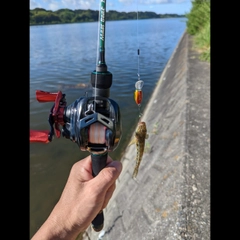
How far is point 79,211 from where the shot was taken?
52.1 inches

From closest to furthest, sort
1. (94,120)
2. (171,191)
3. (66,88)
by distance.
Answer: (94,120) → (171,191) → (66,88)

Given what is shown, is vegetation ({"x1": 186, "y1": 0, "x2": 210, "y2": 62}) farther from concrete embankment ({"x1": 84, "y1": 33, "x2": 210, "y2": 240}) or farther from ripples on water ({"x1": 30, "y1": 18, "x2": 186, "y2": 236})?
concrete embankment ({"x1": 84, "y1": 33, "x2": 210, "y2": 240})

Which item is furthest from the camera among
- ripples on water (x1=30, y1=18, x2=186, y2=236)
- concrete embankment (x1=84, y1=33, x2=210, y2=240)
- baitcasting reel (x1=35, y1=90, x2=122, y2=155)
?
ripples on water (x1=30, y1=18, x2=186, y2=236)

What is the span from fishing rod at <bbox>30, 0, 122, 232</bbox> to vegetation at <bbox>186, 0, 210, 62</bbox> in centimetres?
728

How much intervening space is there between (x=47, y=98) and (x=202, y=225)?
5.52 feet

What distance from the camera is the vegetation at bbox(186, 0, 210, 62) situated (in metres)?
8.83

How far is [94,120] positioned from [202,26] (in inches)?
490

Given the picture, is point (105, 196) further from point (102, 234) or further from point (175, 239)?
point (102, 234)

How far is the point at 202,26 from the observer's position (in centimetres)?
1233

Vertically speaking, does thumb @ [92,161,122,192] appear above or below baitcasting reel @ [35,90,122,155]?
below

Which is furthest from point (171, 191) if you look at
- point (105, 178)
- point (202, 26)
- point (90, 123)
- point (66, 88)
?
point (202, 26)

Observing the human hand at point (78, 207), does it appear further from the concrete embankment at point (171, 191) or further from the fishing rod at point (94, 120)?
the concrete embankment at point (171, 191)

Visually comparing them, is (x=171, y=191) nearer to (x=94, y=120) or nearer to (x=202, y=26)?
(x=94, y=120)

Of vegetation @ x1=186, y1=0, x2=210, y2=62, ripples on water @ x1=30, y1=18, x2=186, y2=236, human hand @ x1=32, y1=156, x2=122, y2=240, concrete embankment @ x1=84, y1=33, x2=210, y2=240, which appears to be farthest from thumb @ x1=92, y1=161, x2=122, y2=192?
vegetation @ x1=186, y1=0, x2=210, y2=62
